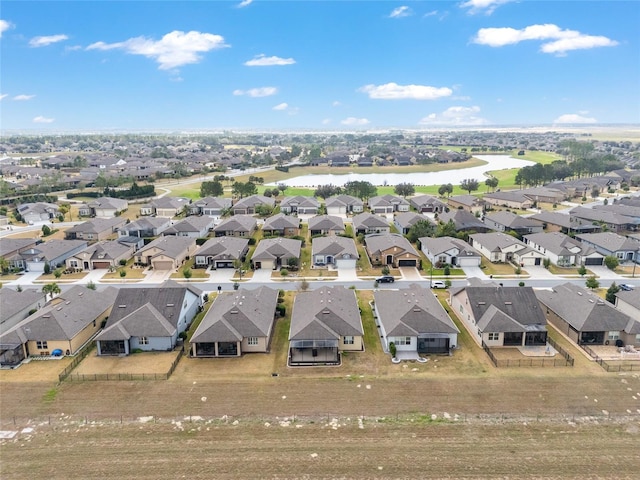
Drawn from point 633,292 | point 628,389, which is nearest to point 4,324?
point 628,389

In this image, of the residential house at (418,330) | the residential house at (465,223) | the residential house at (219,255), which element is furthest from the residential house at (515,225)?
the residential house at (219,255)

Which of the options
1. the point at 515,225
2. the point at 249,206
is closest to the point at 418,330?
the point at 515,225

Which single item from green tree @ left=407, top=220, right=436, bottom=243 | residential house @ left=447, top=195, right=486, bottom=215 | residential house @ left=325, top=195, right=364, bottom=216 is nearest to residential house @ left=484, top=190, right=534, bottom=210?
residential house @ left=447, top=195, right=486, bottom=215

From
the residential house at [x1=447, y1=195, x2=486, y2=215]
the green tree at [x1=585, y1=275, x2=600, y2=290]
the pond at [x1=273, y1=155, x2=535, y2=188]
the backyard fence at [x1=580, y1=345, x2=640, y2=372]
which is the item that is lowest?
the backyard fence at [x1=580, y1=345, x2=640, y2=372]

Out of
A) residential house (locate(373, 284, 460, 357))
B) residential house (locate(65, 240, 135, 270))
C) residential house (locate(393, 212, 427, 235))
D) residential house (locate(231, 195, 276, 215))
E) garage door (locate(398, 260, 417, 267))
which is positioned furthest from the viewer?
residential house (locate(231, 195, 276, 215))

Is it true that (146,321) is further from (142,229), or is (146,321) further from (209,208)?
(209,208)

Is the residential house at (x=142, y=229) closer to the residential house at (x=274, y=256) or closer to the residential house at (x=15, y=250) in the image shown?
the residential house at (x=15, y=250)

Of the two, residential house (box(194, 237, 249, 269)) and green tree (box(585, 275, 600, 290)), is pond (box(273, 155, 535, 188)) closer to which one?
residential house (box(194, 237, 249, 269))
